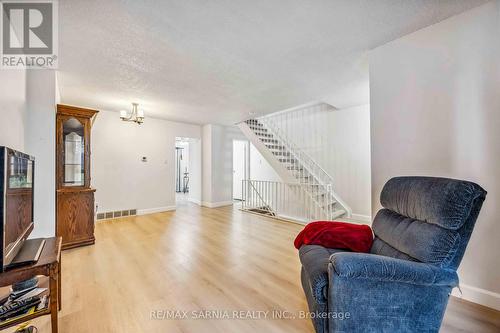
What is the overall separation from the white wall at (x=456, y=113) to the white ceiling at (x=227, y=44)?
0.18 m

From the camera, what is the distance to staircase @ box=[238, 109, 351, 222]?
4422 millimetres

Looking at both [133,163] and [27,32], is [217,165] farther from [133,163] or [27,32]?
[27,32]

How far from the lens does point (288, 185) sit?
4.87m

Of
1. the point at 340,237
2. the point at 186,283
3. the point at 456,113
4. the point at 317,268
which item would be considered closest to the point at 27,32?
the point at 186,283

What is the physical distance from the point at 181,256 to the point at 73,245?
5.34ft

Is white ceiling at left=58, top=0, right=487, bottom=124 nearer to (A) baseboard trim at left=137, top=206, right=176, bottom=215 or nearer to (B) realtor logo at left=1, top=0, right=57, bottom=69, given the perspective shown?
(B) realtor logo at left=1, top=0, right=57, bottom=69

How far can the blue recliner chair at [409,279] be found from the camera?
113 cm

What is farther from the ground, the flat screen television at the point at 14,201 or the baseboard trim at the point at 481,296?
the flat screen television at the point at 14,201

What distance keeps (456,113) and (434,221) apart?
3.91 feet

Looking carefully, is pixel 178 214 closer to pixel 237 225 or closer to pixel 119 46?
pixel 237 225

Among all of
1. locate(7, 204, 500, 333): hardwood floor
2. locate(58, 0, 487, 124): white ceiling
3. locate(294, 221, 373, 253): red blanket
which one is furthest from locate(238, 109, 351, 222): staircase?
locate(294, 221, 373, 253): red blanket

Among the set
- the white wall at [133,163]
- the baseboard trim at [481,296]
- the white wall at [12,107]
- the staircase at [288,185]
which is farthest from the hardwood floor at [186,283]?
the white wall at [12,107]

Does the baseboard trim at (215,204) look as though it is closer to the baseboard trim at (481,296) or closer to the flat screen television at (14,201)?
the flat screen television at (14,201)

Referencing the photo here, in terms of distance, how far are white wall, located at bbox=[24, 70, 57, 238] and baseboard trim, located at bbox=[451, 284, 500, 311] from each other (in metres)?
4.26
